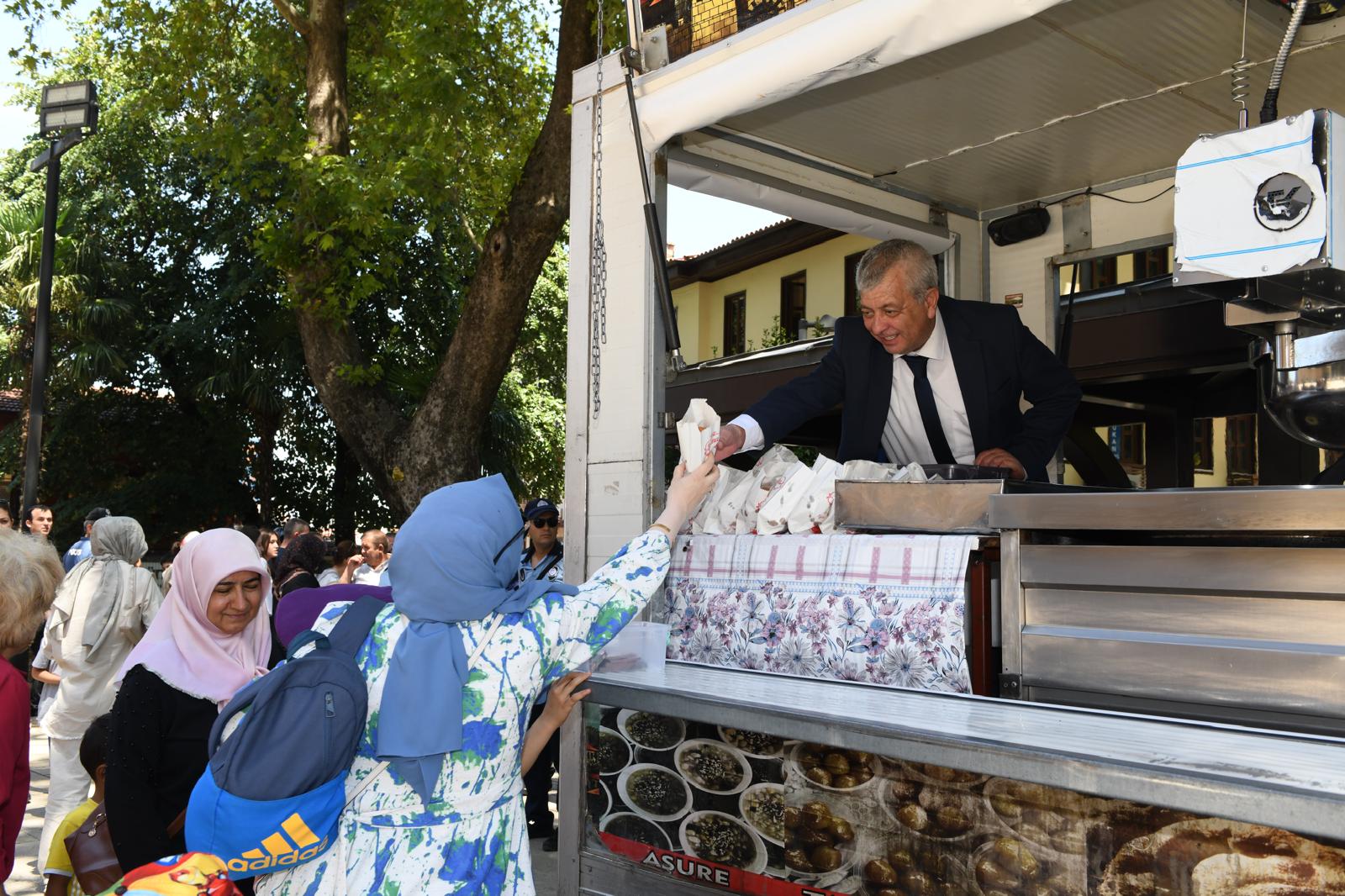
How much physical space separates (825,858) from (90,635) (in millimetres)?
4607

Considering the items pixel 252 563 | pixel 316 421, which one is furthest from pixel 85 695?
pixel 316 421

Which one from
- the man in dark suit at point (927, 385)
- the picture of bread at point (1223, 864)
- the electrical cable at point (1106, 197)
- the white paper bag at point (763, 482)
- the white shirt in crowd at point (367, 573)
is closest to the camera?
the picture of bread at point (1223, 864)

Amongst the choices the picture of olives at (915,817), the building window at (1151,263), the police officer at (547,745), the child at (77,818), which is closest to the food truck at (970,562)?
the picture of olives at (915,817)

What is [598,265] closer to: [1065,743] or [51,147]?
[1065,743]

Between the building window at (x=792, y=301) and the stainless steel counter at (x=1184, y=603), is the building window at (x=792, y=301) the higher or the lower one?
the higher one

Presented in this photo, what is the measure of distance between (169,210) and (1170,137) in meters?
18.8

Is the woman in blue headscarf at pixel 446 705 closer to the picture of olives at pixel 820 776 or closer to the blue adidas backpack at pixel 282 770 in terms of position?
the blue adidas backpack at pixel 282 770

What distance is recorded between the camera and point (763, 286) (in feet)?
78.1

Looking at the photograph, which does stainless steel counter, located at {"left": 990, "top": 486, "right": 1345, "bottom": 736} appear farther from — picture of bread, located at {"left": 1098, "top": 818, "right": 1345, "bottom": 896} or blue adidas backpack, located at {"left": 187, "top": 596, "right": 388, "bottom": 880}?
blue adidas backpack, located at {"left": 187, "top": 596, "right": 388, "bottom": 880}

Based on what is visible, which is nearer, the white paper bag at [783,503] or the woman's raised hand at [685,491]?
the woman's raised hand at [685,491]

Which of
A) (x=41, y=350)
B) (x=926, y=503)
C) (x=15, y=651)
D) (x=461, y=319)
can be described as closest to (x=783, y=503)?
(x=926, y=503)

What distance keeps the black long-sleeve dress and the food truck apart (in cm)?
111

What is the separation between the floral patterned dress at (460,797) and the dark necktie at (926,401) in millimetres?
1570

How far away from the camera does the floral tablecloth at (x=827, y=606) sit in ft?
9.16
